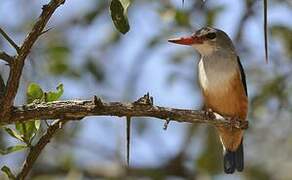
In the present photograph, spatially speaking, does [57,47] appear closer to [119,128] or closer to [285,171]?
[119,128]

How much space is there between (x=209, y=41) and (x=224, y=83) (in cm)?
40

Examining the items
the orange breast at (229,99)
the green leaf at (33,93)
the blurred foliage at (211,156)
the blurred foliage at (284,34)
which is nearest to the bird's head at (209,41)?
the orange breast at (229,99)

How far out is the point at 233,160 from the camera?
3932mm

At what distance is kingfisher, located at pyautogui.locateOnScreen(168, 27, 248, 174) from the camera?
378cm

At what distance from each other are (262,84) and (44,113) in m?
3.49

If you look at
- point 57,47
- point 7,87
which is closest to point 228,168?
point 57,47

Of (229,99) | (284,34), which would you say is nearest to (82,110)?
(229,99)

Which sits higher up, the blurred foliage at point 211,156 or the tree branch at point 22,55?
the tree branch at point 22,55

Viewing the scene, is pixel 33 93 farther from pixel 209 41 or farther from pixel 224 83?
pixel 209 41

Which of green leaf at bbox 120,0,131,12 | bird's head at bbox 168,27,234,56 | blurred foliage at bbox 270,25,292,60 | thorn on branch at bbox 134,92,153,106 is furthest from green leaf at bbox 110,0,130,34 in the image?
blurred foliage at bbox 270,25,292,60

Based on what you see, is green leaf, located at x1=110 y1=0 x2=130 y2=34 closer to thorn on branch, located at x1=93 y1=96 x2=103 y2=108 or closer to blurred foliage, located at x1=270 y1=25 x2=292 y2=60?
thorn on branch, located at x1=93 y1=96 x2=103 y2=108

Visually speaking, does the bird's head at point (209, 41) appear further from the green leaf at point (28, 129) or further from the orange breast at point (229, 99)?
the green leaf at point (28, 129)

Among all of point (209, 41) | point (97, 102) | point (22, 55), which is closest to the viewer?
point (22, 55)

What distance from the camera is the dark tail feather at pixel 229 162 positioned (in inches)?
154
